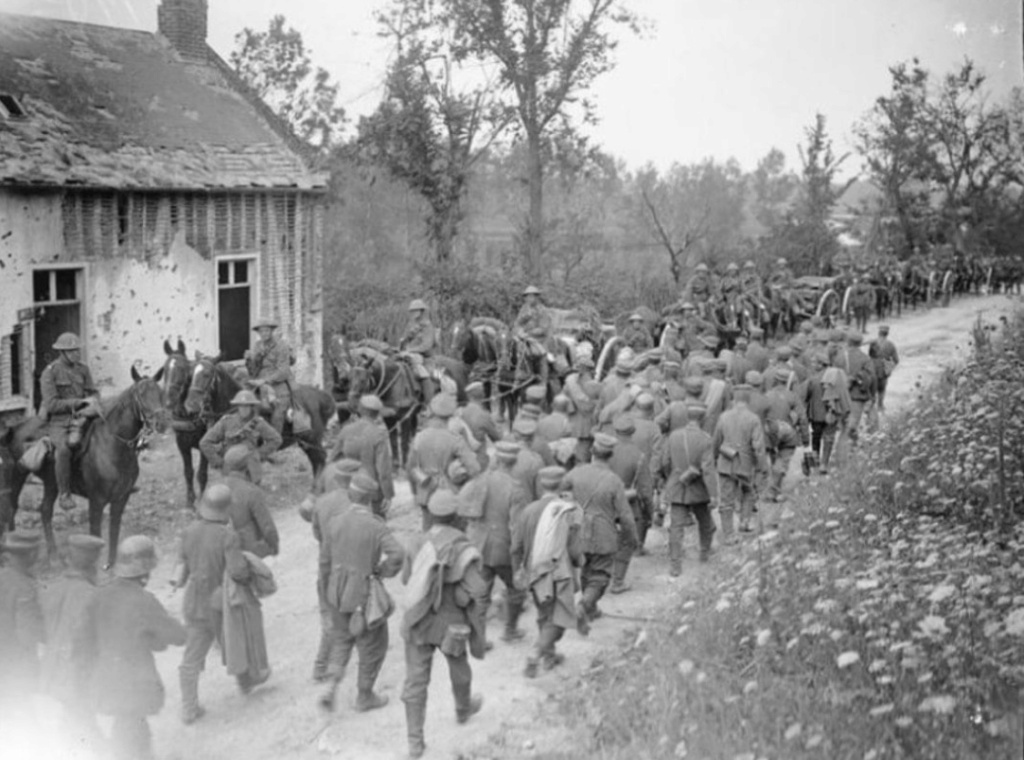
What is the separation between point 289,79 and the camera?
17094mm

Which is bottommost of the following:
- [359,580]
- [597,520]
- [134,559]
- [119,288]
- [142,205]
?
[359,580]

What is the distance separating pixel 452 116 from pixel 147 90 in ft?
29.0

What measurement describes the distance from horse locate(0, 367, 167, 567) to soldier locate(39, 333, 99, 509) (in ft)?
0.33

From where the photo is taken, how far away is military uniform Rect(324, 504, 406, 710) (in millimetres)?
7848

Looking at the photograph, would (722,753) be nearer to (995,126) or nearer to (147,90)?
(147,90)

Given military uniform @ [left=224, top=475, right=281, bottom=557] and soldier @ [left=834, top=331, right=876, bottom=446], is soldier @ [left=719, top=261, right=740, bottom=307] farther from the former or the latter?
military uniform @ [left=224, top=475, right=281, bottom=557]

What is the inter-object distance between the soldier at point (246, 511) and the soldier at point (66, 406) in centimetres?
266

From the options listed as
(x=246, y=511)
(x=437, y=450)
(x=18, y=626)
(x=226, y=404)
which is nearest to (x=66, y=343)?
Answer: (x=226, y=404)

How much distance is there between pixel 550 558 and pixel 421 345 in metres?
7.69

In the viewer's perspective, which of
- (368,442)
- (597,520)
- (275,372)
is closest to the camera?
(597,520)

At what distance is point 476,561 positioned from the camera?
7.48 meters

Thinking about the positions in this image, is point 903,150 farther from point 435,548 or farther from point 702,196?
point 435,548

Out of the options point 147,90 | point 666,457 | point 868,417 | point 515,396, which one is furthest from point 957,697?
point 147,90

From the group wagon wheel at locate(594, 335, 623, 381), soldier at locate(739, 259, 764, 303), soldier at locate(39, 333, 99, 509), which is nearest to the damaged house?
soldier at locate(39, 333, 99, 509)
